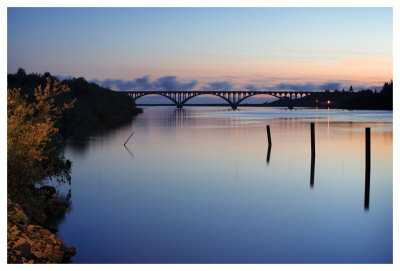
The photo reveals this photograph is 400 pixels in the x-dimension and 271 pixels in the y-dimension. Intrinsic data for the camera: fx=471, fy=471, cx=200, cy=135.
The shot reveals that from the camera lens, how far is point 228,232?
12.0 metres

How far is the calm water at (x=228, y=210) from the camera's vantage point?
10.7m

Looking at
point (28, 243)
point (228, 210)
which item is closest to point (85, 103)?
point (228, 210)

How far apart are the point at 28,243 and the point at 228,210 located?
7114 millimetres

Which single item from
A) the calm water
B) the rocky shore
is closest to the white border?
the rocky shore

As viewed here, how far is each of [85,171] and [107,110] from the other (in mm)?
54589

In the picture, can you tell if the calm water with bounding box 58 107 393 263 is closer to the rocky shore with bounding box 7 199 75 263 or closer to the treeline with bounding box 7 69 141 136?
the rocky shore with bounding box 7 199 75 263

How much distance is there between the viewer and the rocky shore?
27.3 feet

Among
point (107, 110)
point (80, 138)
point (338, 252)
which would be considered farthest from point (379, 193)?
point (107, 110)
